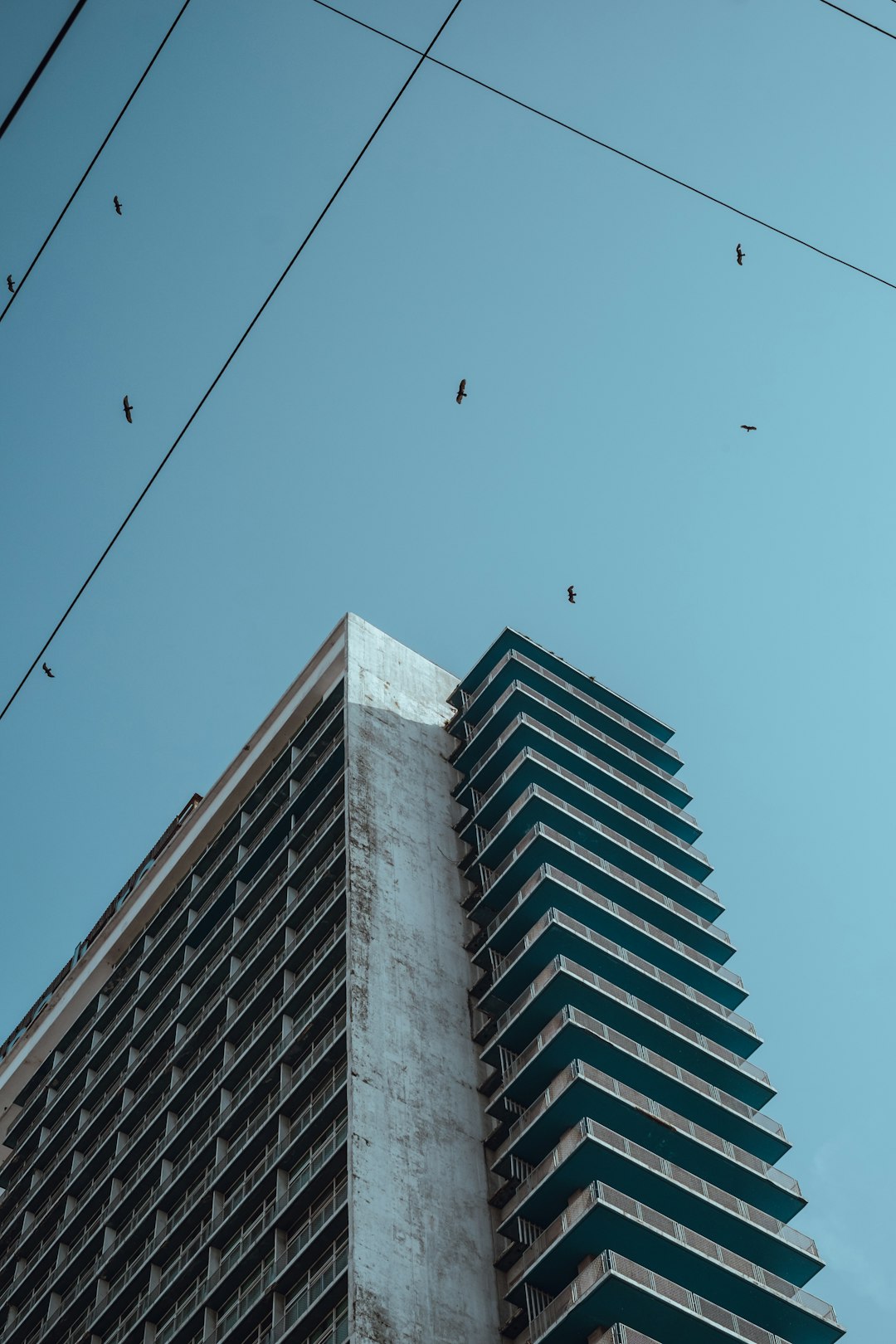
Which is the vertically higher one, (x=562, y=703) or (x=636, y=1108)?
(x=562, y=703)

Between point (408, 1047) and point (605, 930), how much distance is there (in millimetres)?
9014

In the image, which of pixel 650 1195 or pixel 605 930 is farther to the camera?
pixel 605 930

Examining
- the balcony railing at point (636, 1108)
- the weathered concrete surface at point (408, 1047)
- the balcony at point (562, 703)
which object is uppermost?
the balcony at point (562, 703)

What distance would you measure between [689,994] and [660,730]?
18.4 m

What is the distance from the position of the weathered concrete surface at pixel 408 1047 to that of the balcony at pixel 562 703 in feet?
6.79

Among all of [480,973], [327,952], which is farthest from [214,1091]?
[480,973]

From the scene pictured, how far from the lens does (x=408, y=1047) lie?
142ft

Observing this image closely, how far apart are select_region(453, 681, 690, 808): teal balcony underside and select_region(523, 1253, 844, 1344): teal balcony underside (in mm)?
23542

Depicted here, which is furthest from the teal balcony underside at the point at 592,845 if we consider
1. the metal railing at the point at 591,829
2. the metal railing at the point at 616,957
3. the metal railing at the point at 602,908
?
the metal railing at the point at 616,957

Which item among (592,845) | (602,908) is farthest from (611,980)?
(592,845)

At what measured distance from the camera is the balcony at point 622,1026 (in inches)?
1710

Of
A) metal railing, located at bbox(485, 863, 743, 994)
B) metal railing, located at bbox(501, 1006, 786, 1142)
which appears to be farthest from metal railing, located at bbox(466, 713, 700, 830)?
metal railing, located at bbox(501, 1006, 786, 1142)

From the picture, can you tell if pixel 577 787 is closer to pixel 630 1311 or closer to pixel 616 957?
pixel 616 957

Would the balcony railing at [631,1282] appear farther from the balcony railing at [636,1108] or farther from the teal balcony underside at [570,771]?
the teal balcony underside at [570,771]
